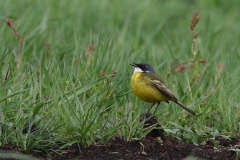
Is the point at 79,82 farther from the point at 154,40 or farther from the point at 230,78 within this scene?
the point at 154,40

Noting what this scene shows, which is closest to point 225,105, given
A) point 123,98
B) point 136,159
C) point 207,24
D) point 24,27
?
point 123,98

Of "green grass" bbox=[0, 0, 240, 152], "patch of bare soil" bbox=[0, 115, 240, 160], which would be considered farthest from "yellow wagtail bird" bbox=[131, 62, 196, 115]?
"patch of bare soil" bbox=[0, 115, 240, 160]

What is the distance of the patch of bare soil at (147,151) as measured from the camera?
12.2 ft

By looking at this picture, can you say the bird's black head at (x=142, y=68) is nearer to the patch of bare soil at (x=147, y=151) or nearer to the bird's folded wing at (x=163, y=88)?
the bird's folded wing at (x=163, y=88)

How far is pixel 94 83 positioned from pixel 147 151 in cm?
88

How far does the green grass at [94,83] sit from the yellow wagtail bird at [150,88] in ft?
0.44

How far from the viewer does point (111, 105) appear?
15.0 feet

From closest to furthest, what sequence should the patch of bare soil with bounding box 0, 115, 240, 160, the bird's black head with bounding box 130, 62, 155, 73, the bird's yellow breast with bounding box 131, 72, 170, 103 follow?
the patch of bare soil with bounding box 0, 115, 240, 160 < the bird's yellow breast with bounding box 131, 72, 170, 103 < the bird's black head with bounding box 130, 62, 155, 73

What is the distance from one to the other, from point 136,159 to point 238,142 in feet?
4.29

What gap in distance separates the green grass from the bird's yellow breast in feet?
0.48

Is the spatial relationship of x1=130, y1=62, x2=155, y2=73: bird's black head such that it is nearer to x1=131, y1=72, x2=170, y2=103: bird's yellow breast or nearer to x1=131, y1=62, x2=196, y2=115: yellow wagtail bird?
x1=131, y1=62, x2=196, y2=115: yellow wagtail bird

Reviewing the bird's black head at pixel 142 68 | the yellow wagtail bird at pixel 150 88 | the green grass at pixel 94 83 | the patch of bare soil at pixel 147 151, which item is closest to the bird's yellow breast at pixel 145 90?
the yellow wagtail bird at pixel 150 88

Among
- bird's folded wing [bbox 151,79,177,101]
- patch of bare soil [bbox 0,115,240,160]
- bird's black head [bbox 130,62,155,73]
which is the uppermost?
bird's black head [bbox 130,62,155,73]

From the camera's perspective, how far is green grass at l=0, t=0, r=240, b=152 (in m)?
3.84
